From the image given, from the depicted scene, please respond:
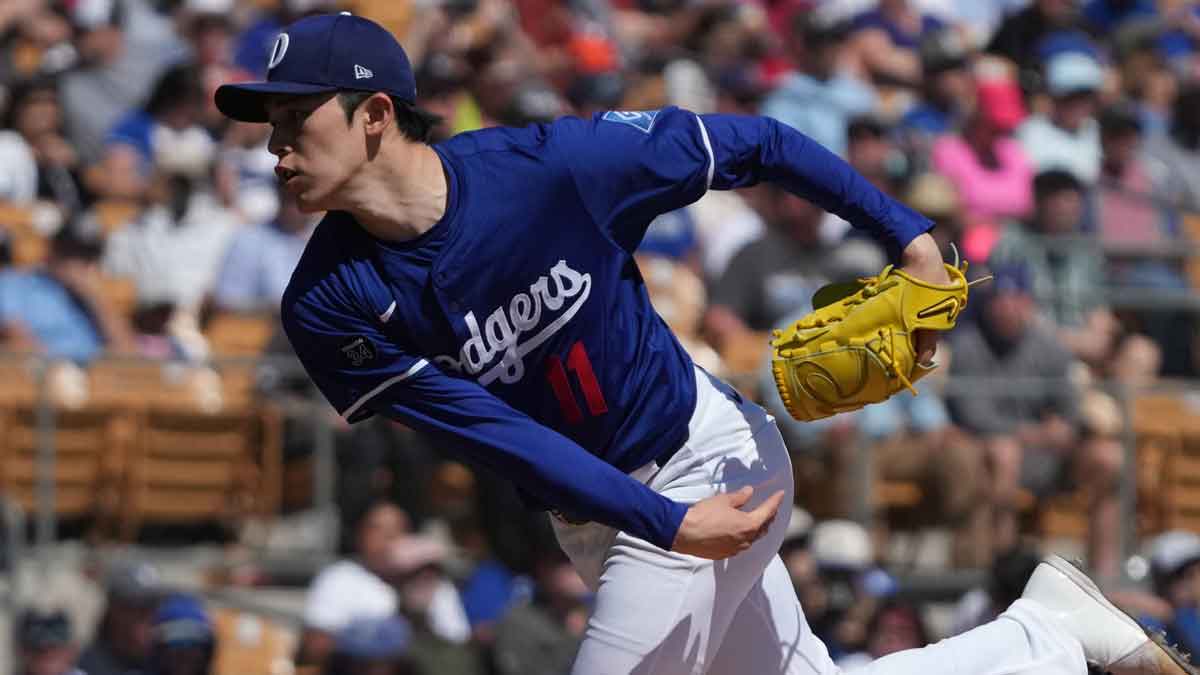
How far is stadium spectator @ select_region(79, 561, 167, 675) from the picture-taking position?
27.3ft

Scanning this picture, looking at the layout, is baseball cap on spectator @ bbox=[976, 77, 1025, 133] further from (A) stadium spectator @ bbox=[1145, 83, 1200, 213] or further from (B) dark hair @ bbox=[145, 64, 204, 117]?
(B) dark hair @ bbox=[145, 64, 204, 117]

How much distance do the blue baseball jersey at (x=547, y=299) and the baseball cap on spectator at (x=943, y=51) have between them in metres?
8.96

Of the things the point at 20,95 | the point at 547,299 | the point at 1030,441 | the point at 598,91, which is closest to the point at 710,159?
the point at 547,299

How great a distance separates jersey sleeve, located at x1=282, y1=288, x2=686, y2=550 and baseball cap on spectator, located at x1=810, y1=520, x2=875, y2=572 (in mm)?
4301

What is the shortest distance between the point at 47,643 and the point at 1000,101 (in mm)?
7462

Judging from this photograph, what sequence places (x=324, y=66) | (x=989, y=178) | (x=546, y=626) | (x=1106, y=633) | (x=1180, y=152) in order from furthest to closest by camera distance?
1. (x=1180, y=152)
2. (x=989, y=178)
3. (x=546, y=626)
4. (x=1106, y=633)
5. (x=324, y=66)

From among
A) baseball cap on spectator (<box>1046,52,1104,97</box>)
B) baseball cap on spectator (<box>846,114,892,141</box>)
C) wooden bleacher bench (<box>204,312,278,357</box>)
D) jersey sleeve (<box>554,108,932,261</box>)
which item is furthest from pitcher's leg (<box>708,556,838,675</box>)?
baseball cap on spectator (<box>1046,52,1104,97</box>)

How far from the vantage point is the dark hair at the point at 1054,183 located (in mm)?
11273

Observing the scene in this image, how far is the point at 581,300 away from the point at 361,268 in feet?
1.56

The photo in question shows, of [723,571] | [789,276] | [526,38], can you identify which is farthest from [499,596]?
[526,38]

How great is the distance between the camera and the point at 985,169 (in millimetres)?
12133

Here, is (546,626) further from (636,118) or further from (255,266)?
(636,118)

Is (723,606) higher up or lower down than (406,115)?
lower down

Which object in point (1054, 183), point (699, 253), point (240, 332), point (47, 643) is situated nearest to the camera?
point (47, 643)
